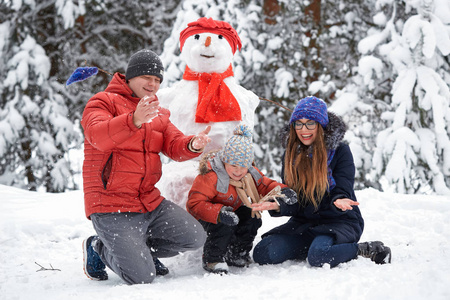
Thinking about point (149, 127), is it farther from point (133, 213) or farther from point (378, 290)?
point (378, 290)

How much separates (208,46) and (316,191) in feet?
4.37

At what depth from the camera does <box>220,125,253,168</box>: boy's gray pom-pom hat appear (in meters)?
2.90

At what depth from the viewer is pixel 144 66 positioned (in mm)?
2766

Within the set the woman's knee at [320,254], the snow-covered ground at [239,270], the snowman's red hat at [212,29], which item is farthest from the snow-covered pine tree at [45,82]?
the woman's knee at [320,254]

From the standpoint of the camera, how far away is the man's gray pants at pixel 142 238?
252 centimetres

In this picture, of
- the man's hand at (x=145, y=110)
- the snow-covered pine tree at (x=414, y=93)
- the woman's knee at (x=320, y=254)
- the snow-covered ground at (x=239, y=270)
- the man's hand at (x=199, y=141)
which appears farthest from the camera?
the snow-covered pine tree at (x=414, y=93)

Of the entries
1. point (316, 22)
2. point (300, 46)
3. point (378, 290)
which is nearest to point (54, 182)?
point (300, 46)

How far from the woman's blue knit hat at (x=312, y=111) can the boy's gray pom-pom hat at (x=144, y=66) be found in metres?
0.97

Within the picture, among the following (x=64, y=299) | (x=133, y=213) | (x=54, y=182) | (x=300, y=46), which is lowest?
(x=54, y=182)

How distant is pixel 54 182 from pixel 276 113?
399cm

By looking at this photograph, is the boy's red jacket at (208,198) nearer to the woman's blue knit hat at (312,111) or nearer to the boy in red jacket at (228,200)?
the boy in red jacket at (228,200)

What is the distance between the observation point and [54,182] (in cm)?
734

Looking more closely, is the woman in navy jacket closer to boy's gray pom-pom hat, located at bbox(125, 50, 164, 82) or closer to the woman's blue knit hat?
the woman's blue knit hat

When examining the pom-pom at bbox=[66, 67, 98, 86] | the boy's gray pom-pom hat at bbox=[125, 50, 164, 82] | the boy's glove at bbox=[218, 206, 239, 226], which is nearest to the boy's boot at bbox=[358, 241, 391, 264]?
the boy's glove at bbox=[218, 206, 239, 226]
